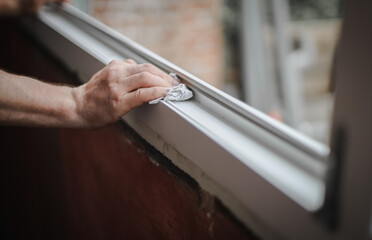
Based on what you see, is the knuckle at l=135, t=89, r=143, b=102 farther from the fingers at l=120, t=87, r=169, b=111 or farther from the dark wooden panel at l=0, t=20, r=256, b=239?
the dark wooden panel at l=0, t=20, r=256, b=239

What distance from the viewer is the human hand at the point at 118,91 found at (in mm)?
782

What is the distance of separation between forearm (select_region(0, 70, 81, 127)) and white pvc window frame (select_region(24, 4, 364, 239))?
0.53ft

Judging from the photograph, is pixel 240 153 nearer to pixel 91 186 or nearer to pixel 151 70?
pixel 151 70

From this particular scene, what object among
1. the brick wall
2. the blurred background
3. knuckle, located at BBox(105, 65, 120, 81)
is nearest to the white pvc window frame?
knuckle, located at BBox(105, 65, 120, 81)

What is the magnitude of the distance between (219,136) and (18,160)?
2088 millimetres

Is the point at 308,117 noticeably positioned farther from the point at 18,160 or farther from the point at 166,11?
the point at 18,160

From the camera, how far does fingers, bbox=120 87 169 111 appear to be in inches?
30.4

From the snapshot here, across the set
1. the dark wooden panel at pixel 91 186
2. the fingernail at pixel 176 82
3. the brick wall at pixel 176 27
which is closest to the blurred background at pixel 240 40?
the brick wall at pixel 176 27

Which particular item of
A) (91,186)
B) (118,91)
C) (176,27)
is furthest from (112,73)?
(176,27)

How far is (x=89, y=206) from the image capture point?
1355 millimetres

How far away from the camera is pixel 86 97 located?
872mm

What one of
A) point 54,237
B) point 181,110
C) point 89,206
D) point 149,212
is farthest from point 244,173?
point 54,237

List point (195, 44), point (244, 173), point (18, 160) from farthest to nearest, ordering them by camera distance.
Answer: point (195, 44)
point (18, 160)
point (244, 173)

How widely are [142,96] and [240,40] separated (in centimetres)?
344
